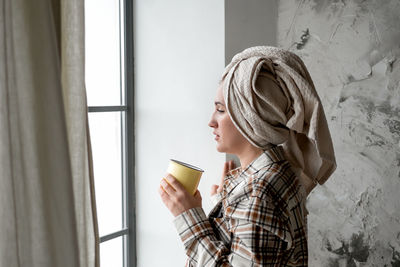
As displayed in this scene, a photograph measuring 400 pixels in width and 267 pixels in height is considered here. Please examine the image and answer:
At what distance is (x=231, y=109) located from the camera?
133 cm

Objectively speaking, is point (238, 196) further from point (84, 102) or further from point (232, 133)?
point (84, 102)

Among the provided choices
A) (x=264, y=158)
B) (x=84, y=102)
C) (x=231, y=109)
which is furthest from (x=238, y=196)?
(x=84, y=102)

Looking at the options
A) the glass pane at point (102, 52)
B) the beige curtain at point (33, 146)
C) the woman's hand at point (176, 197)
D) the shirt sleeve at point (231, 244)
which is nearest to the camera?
the beige curtain at point (33, 146)

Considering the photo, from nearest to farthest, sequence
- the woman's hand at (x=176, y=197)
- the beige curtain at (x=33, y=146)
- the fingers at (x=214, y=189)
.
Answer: the beige curtain at (x=33, y=146)
the woman's hand at (x=176, y=197)
the fingers at (x=214, y=189)

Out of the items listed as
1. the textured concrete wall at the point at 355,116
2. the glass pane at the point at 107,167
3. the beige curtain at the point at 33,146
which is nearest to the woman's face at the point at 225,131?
the beige curtain at the point at 33,146

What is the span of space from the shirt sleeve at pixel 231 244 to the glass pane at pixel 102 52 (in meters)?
0.68

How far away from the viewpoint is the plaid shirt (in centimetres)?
124

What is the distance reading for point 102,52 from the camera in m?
1.84

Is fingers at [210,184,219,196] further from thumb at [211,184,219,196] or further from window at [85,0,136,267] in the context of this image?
A: window at [85,0,136,267]

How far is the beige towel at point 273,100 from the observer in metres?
1.29

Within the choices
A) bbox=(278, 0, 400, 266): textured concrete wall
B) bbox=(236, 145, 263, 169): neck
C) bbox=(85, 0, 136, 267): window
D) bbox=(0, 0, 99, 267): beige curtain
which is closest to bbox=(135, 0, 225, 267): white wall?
bbox=(85, 0, 136, 267): window

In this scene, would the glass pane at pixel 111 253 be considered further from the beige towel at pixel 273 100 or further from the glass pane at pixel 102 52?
the beige towel at pixel 273 100

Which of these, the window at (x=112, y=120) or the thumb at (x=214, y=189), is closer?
the thumb at (x=214, y=189)

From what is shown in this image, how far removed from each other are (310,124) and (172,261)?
2.88 ft
